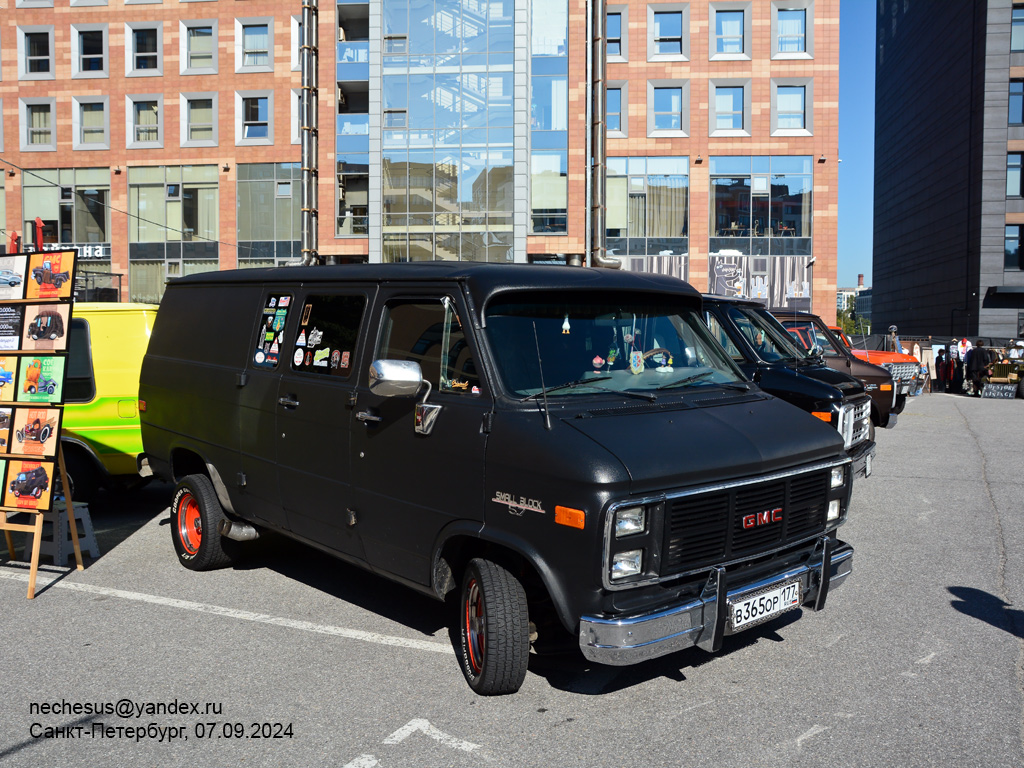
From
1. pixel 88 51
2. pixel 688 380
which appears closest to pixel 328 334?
pixel 688 380

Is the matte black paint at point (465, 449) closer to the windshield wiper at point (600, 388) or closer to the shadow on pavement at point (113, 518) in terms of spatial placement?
the windshield wiper at point (600, 388)

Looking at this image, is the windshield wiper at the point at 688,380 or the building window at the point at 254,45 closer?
the windshield wiper at the point at 688,380

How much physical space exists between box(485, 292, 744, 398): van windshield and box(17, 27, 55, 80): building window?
4091cm

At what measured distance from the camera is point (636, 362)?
4941mm

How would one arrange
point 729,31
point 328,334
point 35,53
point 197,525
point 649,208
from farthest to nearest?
point 35,53
point 649,208
point 729,31
point 197,525
point 328,334

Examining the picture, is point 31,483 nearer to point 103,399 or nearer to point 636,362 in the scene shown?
point 103,399

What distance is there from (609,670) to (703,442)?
56.8 inches

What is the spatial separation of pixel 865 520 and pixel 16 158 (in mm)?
40646

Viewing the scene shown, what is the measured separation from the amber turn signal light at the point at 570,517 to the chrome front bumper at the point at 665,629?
0.42 meters

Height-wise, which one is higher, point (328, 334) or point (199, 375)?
point (328, 334)

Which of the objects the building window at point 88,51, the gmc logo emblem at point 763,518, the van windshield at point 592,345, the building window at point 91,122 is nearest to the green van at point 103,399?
the van windshield at point 592,345

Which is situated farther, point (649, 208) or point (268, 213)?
point (268, 213)

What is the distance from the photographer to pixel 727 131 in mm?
35906

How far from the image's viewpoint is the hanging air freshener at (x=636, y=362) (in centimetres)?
490
